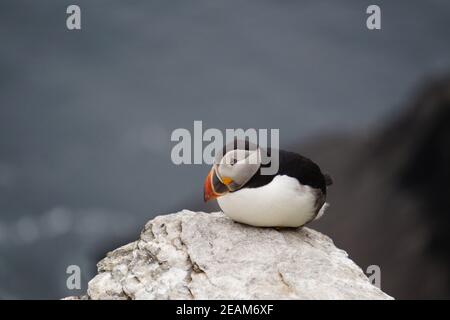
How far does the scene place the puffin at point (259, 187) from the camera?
5.65 meters

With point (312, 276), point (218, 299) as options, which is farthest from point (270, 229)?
point (218, 299)

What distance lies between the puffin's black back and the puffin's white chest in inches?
1.7

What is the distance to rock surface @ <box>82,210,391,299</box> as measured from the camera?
5.09 metres

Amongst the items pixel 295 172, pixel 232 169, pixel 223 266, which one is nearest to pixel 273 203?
pixel 295 172

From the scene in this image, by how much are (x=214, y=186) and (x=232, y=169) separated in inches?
8.4

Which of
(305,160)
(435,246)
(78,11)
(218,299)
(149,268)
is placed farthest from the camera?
(435,246)

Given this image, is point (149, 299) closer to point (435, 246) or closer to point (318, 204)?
point (318, 204)

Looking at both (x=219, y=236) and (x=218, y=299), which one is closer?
(x=218, y=299)

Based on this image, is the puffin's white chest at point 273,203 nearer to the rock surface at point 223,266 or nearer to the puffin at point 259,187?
the puffin at point 259,187

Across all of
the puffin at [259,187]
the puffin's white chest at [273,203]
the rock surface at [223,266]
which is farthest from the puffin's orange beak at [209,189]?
the rock surface at [223,266]

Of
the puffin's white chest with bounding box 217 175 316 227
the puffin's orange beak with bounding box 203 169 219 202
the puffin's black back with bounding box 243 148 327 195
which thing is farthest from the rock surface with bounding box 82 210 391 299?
the puffin's black back with bounding box 243 148 327 195

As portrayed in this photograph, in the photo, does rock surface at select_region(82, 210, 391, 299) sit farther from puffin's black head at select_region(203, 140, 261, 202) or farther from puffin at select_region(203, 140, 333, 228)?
puffin's black head at select_region(203, 140, 261, 202)

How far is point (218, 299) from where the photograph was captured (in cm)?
493

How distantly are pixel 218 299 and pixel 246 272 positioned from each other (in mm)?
421
